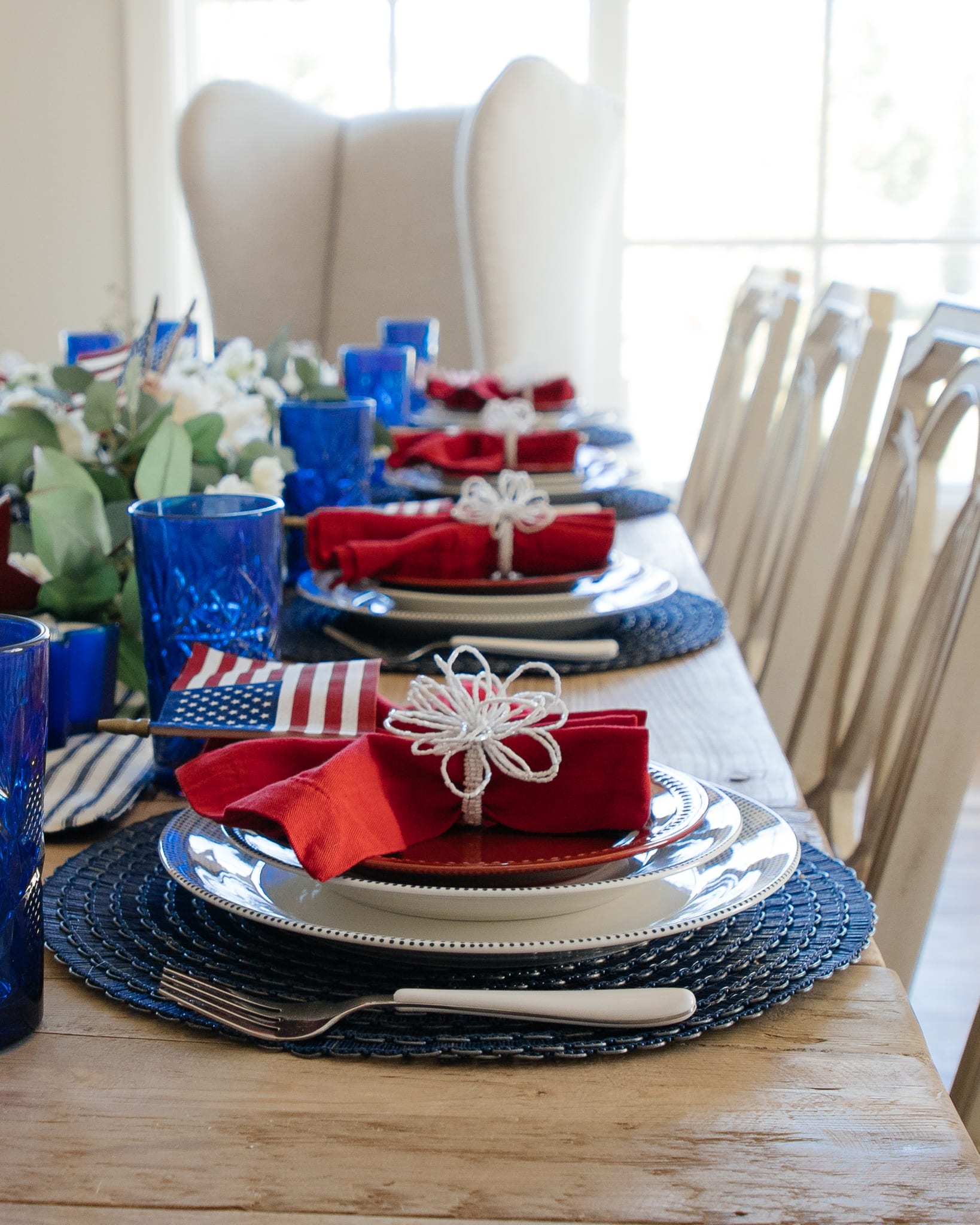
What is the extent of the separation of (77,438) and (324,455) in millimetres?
274

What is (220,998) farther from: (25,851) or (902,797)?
(902,797)

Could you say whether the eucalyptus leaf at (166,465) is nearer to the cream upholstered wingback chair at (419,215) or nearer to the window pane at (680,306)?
the cream upholstered wingback chair at (419,215)

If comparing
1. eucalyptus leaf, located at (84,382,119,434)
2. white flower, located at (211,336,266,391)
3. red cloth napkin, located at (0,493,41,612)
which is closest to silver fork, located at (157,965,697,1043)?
red cloth napkin, located at (0,493,41,612)

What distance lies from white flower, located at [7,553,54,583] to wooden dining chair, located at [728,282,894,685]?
35.6 inches

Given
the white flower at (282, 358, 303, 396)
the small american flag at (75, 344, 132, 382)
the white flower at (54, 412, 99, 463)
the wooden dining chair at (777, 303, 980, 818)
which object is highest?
the small american flag at (75, 344, 132, 382)

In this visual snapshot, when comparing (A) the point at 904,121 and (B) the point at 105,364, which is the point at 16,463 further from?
(A) the point at 904,121

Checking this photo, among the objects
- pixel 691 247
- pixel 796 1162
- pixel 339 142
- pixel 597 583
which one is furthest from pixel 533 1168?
pixel 691 247

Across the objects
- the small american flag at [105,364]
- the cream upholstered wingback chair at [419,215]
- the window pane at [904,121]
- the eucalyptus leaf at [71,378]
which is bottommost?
the eucalyptus leaf at [71,378]

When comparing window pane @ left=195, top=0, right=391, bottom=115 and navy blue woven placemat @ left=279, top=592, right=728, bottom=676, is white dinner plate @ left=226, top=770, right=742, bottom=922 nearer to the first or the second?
navy blue woven placemat @ left=279, top=592, right=728, bottom=676

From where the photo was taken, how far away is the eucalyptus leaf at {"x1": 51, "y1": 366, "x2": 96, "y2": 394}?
106 centimetres

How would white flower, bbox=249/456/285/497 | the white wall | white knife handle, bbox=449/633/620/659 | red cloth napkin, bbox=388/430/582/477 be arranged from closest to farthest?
white knife handle, bbox=449/633/620/659 → white flower, bbox=249/456/285/497 → red cloth napkin, bbox=388/430/582/477 → the white wall

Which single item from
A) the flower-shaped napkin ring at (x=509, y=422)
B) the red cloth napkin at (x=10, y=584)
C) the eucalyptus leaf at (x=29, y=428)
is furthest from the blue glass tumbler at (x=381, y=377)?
the red cloth napkin at (x=10, y=584)

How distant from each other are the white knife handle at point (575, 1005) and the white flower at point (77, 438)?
0.58m

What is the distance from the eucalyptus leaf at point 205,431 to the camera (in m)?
0.94
